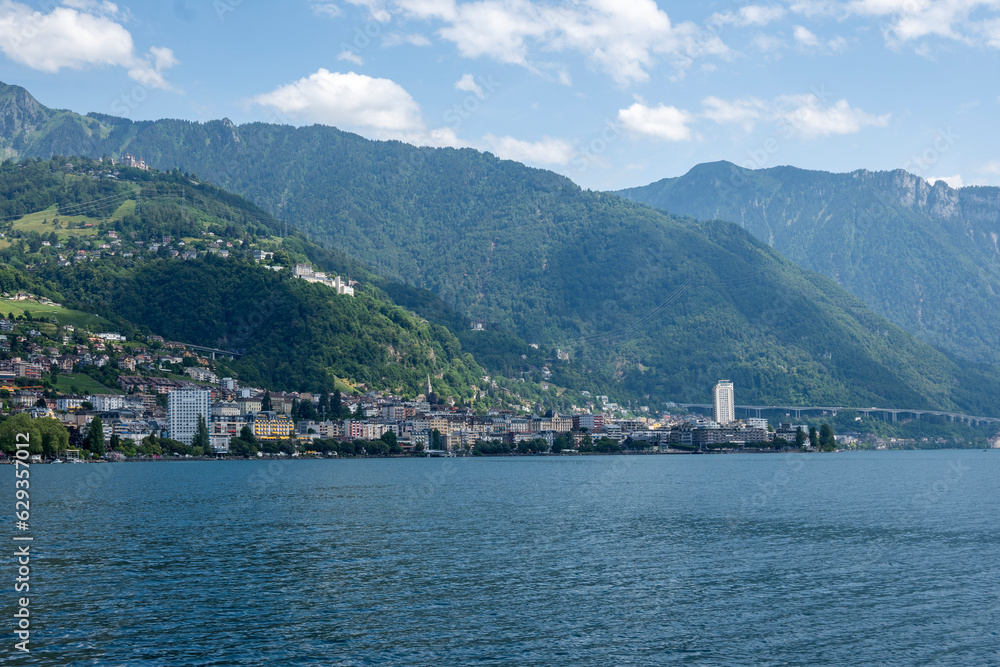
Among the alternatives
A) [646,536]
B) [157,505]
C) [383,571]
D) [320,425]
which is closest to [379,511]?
[157,505]

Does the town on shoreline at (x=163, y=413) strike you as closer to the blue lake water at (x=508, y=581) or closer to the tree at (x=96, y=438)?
the tree at (x=96, y=438)

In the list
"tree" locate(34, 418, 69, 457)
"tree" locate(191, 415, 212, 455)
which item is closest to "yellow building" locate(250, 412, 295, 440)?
"tree" locate(191, 415, 212, 455)

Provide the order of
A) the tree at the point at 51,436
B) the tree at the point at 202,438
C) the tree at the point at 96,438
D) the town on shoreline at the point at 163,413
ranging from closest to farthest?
1. the tree at the point at 51,436
2. the tree at the point at 96,438
3. the town on shoreline at the point at 163,413
4. the tree at the point at 202,438

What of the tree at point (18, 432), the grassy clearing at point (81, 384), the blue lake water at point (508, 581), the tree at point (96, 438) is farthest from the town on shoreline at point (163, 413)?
the blue lake water at point (508, 581)

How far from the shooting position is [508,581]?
140 ft

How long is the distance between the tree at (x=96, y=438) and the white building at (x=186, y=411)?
3012cm

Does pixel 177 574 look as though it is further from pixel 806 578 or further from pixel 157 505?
pixel 157 505

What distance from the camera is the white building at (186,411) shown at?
164500 millimetres

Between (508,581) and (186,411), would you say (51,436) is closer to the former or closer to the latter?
(186,411)

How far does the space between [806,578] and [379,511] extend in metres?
34.4

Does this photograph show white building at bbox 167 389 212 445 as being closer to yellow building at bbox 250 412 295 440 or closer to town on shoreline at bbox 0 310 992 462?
town on shoreline at bbox 0 310 992 462

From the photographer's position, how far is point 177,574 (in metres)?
43.0

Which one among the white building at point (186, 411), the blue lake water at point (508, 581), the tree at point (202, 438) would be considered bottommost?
the blue lake water at point (508, 581)

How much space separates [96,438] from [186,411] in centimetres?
3403
